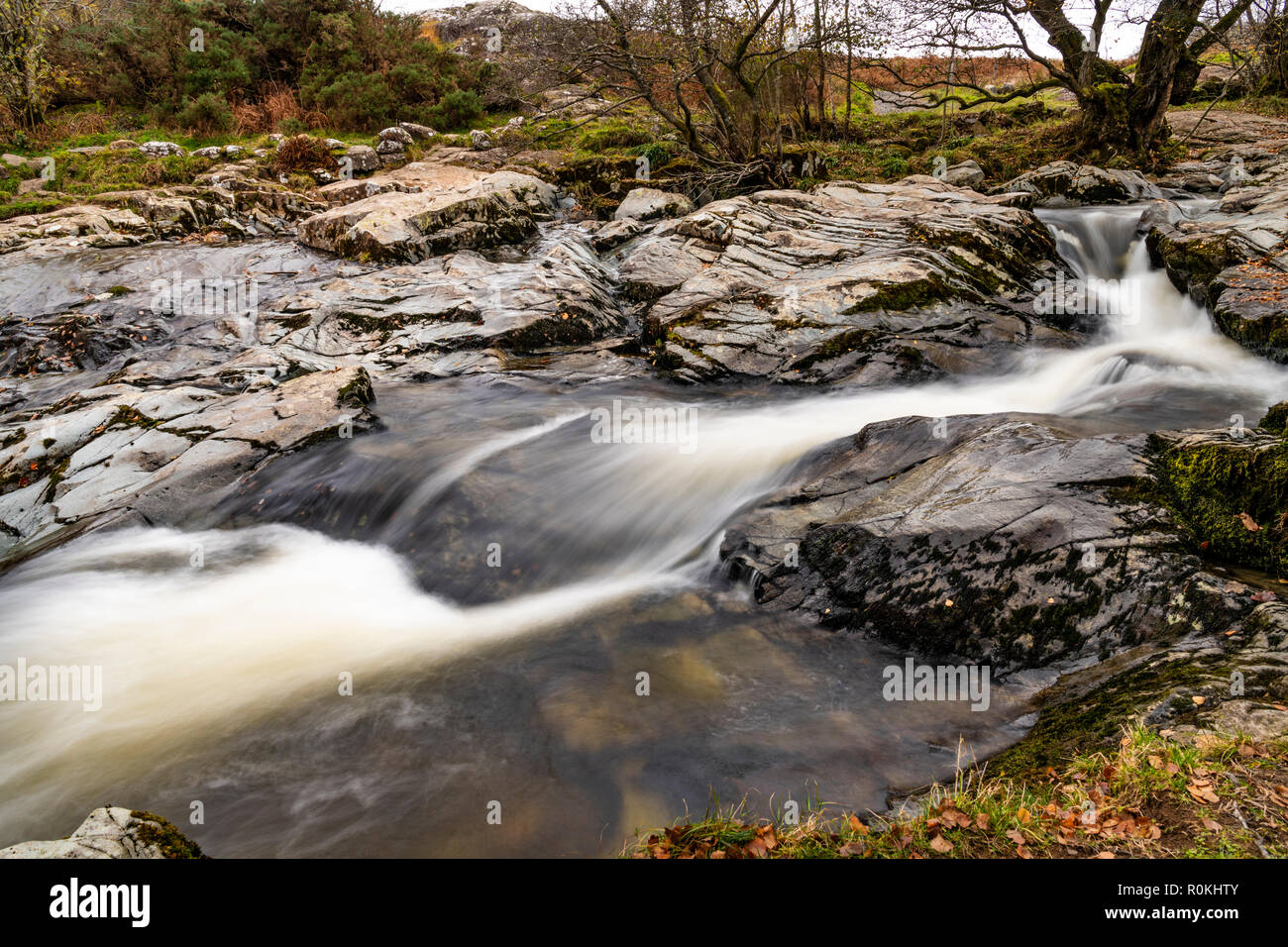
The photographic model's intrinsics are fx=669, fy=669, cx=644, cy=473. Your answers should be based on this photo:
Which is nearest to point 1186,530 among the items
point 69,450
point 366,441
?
point 366,441

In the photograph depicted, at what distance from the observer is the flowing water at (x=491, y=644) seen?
12.8ft

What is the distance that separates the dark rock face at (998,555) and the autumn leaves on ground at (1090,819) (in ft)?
3.77

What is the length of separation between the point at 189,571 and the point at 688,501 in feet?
16.4

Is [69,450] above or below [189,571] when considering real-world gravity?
above

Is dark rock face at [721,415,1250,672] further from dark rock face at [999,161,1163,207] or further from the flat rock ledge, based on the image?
dark rock face at [999,161,1163,207]

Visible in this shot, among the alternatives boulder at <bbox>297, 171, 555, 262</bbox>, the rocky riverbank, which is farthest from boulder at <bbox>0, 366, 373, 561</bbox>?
boulder at <bbox>297, 171, 555, 262</bbox>

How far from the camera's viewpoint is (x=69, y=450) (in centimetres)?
815

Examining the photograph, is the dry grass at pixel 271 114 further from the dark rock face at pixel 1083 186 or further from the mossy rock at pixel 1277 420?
the mossy rock at pixel 1277 420

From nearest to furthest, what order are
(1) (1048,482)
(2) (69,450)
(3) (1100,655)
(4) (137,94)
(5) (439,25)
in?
(3) (1100,655)
(1) (1048,482)
(2) (69,450)
(4) (137,94)
(5) (439,25)

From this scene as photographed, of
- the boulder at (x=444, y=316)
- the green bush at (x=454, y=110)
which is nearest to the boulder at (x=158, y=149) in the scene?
the green bush at (x=454, y=110)

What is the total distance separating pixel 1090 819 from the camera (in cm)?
292

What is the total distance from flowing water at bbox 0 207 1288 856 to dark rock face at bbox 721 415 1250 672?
31 centimetres

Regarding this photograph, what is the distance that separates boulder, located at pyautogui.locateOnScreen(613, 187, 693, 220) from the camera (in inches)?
629
